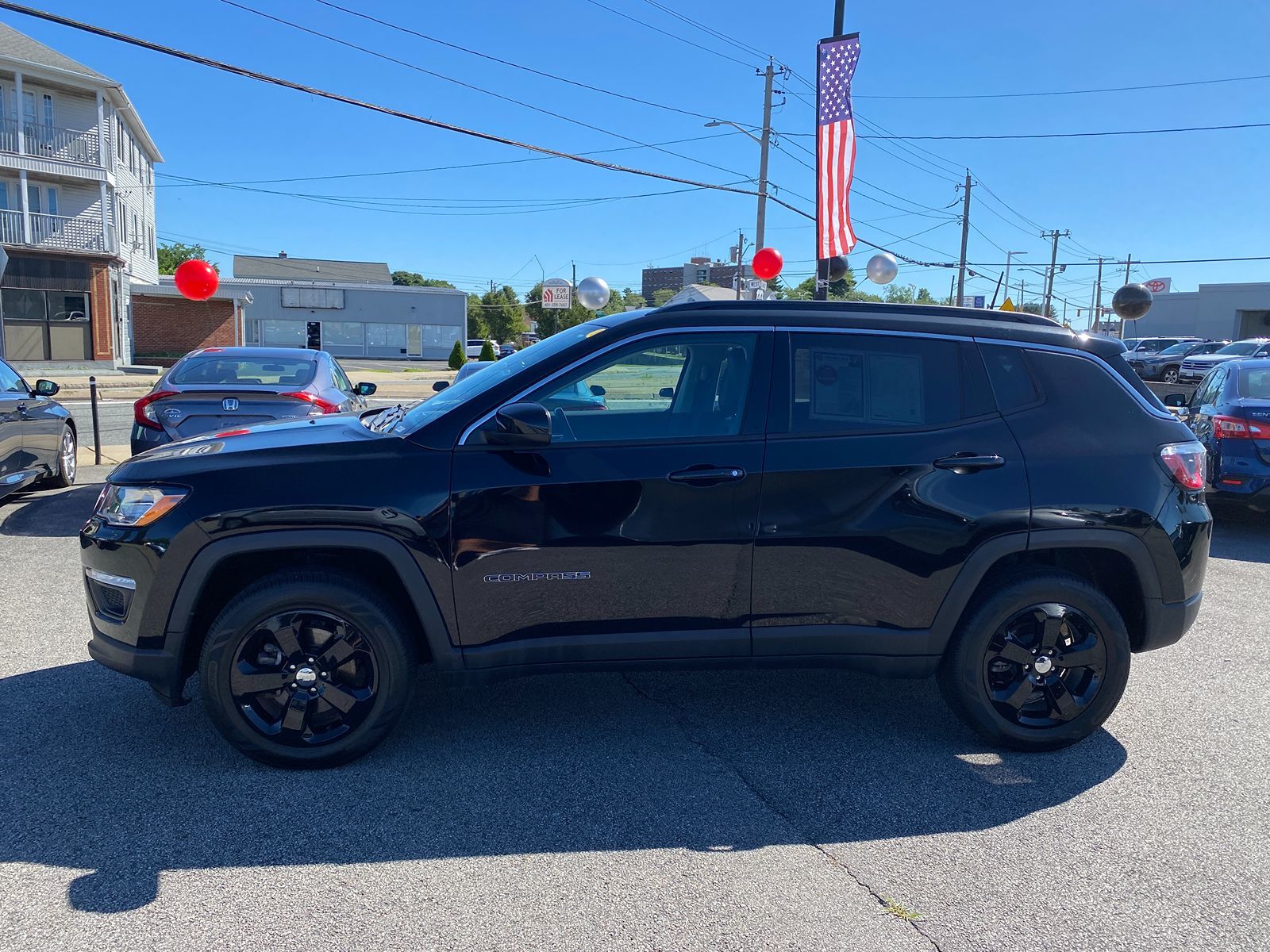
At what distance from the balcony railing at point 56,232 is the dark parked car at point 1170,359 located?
3732 centimetres

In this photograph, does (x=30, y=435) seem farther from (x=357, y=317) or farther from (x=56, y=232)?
(x=357, y=317)

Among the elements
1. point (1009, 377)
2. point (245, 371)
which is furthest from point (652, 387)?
point (245, 371)

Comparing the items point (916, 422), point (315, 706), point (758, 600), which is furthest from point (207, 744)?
point (916, 422)

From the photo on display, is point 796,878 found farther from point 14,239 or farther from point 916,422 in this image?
point 14,239

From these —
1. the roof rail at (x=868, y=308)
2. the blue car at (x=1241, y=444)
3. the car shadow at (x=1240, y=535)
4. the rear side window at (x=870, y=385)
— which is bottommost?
the car shadow at (x=1240, y=535)

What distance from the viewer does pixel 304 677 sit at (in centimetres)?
374

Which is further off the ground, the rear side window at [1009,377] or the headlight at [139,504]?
the rear side window at [1009,377]

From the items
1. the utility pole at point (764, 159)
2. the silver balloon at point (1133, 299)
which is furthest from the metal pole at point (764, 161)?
the silver balloon at point (1133, 299)

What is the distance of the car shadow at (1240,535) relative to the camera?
8.34m

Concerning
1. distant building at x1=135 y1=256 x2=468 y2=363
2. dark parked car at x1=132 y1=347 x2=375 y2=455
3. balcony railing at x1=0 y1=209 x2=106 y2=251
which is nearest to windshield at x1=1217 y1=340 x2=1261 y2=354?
dark parked car at x1=132 y1=347 x2=375 y2=455

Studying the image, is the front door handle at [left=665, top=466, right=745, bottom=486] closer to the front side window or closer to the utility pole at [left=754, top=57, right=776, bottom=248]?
the front side window

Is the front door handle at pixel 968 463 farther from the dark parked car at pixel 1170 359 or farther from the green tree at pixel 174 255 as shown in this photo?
the green tree at pixel 174 255

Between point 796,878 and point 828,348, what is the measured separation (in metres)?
2.10

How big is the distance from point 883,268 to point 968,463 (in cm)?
1436
